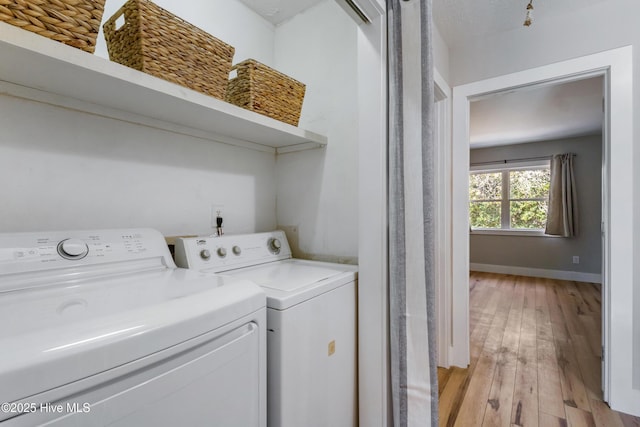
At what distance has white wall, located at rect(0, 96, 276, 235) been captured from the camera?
3.10ft

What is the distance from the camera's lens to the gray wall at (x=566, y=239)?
466cm

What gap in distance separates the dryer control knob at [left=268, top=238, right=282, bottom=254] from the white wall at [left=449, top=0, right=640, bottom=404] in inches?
71.7

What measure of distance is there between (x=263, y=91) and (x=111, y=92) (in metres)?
0.59

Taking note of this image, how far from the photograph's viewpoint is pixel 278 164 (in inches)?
73.0

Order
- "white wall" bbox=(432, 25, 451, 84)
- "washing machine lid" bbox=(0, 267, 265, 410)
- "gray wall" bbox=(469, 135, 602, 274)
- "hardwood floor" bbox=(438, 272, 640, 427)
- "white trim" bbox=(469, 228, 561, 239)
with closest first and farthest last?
"washing machine lid" bbox=(0, 267, 265, 410), "hardwood floor" bbox=(438, 272, 640, 427), "white wall" bbox=(432, 25, 451, 84), "gray wall" bbox=(469, 135, 602, 274), "white trim" bbox=(469, 228, 561, 239)

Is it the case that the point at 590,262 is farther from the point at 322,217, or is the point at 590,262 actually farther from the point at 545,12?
the point at 322,217

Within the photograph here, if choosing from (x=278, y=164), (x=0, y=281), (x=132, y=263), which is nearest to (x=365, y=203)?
(x=278, y=164)

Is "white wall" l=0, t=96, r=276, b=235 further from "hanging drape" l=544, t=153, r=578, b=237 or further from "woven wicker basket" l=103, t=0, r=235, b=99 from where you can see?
"hanging drape" l=544, t=153, r=578, b=237

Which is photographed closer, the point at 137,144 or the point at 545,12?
the point at 137,144

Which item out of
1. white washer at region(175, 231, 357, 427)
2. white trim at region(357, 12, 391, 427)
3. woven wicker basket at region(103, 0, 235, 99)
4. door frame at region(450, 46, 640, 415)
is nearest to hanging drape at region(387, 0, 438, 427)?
white trim at region(357, 12, 391, 427)

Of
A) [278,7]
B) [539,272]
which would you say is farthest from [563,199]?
[278,7]

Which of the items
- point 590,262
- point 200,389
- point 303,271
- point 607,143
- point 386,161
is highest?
point 607,143

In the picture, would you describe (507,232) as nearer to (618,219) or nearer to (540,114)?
(540,114)

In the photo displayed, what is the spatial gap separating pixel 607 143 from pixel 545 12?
2.97 ft
